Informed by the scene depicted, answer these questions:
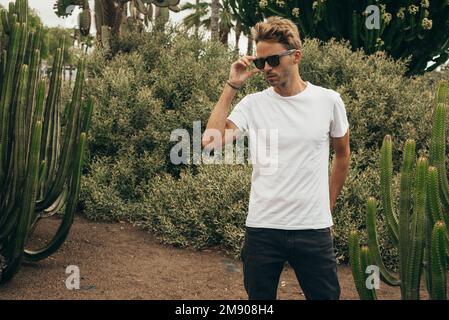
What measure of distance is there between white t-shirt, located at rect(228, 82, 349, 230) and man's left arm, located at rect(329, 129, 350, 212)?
22 cm

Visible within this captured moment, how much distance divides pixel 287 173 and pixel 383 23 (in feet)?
27.0

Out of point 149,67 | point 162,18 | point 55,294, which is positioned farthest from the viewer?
point 162,18

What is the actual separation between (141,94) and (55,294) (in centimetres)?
458

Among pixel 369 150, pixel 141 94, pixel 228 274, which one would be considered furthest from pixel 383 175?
pixel 141 94

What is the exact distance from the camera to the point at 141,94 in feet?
31.3

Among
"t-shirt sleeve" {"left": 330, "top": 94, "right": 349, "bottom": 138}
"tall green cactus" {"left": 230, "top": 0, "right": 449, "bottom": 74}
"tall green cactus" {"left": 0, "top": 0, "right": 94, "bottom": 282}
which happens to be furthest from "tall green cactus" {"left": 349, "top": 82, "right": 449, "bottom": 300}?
"tall green cactus" {"left": 230, "top": 0, "right": 449, "bottom": 74}

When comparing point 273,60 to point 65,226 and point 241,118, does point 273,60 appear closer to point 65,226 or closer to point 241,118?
point 241,118

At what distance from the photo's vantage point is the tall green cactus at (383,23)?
35.6ft

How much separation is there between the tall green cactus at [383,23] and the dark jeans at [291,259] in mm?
8115

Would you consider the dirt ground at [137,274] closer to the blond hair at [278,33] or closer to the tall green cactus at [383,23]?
the blond hair at [278,33]

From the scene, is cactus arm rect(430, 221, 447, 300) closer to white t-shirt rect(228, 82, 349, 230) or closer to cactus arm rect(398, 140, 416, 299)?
cactus arm rect(398, 140, 416, 299)

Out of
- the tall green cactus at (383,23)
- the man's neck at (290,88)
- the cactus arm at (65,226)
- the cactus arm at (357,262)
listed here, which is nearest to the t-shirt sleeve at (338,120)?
the man's neck at (290,88)
